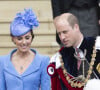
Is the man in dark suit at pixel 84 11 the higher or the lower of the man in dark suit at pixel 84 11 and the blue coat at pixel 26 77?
the higher

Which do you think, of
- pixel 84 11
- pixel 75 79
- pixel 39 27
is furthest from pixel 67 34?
pixel 39 27

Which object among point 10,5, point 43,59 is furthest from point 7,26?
point 43,59

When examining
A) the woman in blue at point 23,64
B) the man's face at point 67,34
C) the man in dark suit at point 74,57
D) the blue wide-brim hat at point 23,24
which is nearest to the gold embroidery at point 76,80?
the man in dark suit at point 74,57

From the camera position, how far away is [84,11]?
6.94 m

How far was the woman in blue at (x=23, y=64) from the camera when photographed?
5.34m

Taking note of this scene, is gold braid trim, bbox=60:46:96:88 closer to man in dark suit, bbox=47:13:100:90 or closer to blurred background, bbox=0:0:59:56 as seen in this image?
man in dark suit, bbox=47:13:100:90

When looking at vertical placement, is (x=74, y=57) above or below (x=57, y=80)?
above

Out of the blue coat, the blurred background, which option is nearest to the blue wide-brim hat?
the blue coat

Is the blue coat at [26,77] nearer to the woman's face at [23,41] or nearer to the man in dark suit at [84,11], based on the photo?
the woman's face at [23,41]

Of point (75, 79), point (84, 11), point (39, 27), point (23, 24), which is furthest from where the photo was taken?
point (39, 27)

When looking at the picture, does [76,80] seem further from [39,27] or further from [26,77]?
[39,27]

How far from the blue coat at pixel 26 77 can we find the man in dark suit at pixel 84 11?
1476 millimetres

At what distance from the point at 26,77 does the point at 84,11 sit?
6.19 ft

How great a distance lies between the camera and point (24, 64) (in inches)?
214
